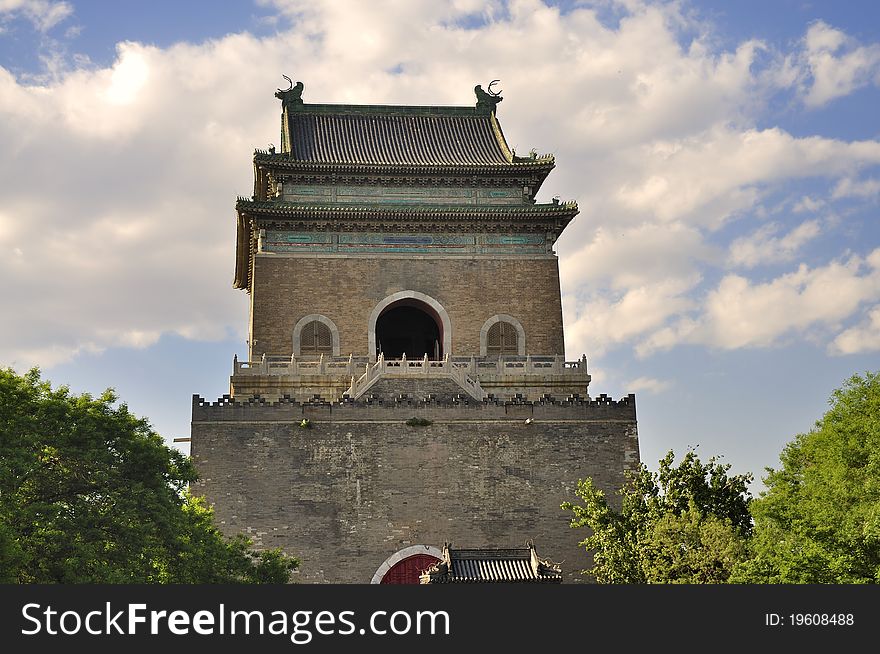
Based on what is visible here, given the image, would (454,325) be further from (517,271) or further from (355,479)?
(355,479)

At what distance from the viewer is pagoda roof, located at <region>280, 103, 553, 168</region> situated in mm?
44688

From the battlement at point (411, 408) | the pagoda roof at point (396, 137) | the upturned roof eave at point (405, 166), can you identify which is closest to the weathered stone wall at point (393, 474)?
the battlement at point (411, 408)

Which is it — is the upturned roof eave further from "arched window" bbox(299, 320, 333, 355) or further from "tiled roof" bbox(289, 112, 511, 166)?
"arched window" bbox(299, 320, 333, 355)

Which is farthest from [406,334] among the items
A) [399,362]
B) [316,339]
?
[399,362]

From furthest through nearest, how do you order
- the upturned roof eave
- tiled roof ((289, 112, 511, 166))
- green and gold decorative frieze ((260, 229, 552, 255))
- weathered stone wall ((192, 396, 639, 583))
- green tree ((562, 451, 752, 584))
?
tiled roof ((289, 112, 511, 166)) → the upturned roof eave → green and gold decorative frieze ((260, 229, 552, 255)) → weathered stone wall ((192, 396, 639, 583)) → green tree ((562, 451, 752, 584))

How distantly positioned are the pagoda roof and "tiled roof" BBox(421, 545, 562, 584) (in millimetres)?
17720

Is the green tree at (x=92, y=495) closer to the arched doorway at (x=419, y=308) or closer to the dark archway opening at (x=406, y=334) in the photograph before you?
the arched doorway at (x=419, y=308)

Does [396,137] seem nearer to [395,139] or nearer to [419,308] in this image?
[395,139]

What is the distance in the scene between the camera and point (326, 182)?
4375 centimetres

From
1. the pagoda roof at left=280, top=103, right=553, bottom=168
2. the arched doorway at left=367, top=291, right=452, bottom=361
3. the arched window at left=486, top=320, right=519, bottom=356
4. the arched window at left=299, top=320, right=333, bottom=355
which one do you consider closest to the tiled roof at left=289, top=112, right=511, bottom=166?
the pagoda roof at left=280, top=103, right=553, bottom=168

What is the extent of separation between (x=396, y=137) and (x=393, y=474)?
16.1 meters

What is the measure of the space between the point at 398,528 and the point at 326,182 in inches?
574

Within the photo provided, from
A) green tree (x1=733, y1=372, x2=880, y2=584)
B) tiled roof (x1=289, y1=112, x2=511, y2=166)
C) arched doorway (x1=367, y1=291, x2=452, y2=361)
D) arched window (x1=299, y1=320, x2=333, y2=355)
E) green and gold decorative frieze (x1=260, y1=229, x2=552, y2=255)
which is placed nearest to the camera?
green tree (x1=733, y1=372, x2=880, y2=584)

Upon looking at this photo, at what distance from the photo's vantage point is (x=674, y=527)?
28.5 meters
